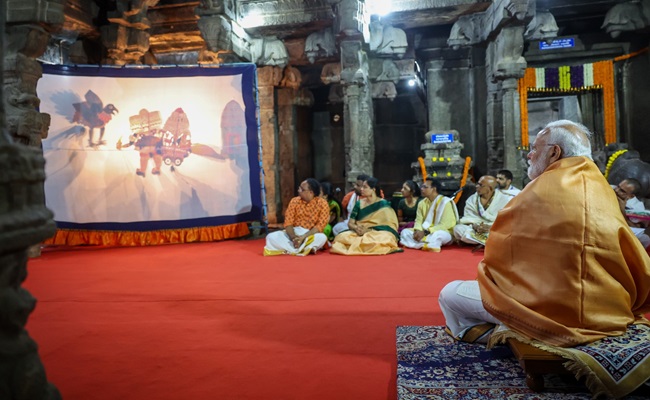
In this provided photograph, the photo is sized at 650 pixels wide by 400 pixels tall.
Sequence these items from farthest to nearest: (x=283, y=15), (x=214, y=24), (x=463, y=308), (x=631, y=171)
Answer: (x=283, y=15) → (x=631, y=171) → (x=214, y=24) → (x=463, y=308)

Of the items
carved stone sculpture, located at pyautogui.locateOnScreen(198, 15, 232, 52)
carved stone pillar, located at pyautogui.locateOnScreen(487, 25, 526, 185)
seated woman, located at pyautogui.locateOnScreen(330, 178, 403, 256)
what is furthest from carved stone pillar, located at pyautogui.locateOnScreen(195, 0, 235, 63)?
carved stone pillar, located at pyautogui.locateOnScreen(487, 25, 526, 185)

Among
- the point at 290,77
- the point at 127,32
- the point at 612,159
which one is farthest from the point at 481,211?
the point at 290,77

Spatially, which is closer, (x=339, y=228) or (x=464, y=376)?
(x=464, y=376)

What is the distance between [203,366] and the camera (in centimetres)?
273

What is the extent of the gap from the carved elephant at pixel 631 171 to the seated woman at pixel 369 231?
13.8 feet

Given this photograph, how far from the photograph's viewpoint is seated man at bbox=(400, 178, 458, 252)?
693cm

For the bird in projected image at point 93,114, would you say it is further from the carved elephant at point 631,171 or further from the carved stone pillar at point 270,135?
the carved elephant at point 631,171

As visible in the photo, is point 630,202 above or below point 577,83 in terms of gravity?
below

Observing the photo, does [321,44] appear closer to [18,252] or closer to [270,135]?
[270,135]

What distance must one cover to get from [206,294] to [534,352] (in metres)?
3.00

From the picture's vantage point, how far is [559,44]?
11305mm

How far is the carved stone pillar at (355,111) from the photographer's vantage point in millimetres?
9477

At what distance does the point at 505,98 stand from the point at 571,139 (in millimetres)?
7416

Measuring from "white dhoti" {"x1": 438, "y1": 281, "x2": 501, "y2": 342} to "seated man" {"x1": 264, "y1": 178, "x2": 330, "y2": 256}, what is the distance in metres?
3.87
